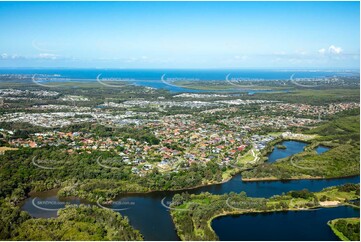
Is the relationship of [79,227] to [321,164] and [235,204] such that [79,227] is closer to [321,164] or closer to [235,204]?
[235,204]

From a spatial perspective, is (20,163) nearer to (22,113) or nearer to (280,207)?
(280,207)

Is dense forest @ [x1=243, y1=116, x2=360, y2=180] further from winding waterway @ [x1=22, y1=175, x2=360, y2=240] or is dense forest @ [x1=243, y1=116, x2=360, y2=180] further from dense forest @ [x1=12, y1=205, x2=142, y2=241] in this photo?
dense forest @ [x1=12, y1=205, x2=142, y2=241]

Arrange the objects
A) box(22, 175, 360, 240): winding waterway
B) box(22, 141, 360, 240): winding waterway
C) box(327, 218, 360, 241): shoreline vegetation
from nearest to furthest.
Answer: box(327, 218, 360, 241): shoreline vegetation → box(22, 141, 360, 240): winding waterway → box(22, 175, 360, 240): winding waterway


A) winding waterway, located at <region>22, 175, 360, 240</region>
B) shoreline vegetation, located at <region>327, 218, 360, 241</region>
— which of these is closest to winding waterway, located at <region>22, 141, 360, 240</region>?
winding waterway, located at <region>22, 175, 360, 240</region>

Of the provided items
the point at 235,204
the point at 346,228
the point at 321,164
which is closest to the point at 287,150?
the point at 321,164

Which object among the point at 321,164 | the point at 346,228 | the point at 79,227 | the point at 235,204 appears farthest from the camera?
the point at 321,164
